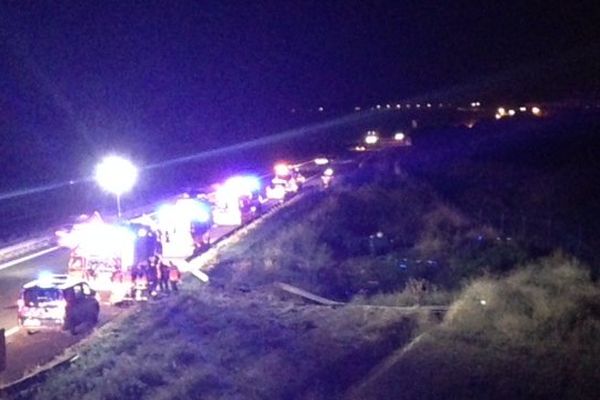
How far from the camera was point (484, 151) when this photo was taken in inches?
3359

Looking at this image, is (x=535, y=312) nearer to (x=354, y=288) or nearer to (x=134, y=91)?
(x=354, y=288)

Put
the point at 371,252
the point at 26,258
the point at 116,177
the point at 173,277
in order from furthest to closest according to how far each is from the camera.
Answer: the point at 116,177, the point at 371,252, the point at 26,258, the point at 173,277

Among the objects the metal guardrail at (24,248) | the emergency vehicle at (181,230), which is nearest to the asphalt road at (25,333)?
the metal guardrail at (24,248)

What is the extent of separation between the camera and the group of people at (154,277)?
22.0 m

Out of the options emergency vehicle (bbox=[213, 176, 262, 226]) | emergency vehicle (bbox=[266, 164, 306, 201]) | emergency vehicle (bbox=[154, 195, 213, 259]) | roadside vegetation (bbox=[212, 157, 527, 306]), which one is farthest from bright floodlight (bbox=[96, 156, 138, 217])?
emergency vehicle (bbox=[154, 195, 213, 259])

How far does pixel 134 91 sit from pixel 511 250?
2630 inches

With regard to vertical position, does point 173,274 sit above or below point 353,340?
above

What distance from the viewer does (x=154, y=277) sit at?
22297mm

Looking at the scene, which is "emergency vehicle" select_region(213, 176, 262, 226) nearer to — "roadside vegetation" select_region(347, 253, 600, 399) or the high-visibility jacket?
the high-visibility jacket

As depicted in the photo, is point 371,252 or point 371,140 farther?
point 371,140

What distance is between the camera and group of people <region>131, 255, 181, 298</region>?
22.0m

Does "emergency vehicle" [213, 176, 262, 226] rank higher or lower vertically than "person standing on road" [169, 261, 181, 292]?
higher

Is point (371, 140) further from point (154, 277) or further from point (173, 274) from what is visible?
point (154, 277)

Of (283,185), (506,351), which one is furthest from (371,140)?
(506,351)
